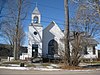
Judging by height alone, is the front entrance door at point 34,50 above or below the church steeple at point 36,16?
below

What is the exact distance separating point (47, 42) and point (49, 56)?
3.19 m

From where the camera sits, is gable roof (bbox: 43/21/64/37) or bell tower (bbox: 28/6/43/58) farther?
gable roof (bbox: 43/21/64/37)

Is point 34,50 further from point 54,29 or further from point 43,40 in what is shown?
point 54,29

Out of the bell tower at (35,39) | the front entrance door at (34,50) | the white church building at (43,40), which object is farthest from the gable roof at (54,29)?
the front entrance door at (34,50)

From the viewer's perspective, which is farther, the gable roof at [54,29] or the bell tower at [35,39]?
the gable roof at [54,29]

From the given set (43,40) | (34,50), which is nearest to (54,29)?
(43,40)

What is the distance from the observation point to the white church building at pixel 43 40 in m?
46.3

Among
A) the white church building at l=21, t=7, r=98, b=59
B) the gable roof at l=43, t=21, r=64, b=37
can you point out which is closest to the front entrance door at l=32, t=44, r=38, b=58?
the white church building at l=21, t=7, r=98, b=59

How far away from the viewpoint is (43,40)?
47.7 meters

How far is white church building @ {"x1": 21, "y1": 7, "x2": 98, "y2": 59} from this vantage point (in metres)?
46.3

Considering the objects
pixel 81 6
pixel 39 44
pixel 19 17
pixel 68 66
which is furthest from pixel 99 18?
pixel 39 44

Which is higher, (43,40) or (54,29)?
(54,29)

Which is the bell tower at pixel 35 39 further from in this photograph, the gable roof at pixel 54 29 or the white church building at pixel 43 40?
the gable roof at pixel 54 29

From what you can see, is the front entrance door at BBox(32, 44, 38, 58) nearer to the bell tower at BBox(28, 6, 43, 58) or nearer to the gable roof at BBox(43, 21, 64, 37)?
the bell tower at BBox(28, 6, 43, 58)
